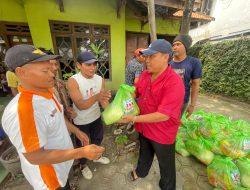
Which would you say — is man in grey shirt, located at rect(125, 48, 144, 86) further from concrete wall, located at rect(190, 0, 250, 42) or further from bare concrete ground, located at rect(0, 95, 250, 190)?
concrete wall, located at rect(190, 0, 250, 42)

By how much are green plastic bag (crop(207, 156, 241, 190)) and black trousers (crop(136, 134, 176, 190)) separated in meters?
0.65

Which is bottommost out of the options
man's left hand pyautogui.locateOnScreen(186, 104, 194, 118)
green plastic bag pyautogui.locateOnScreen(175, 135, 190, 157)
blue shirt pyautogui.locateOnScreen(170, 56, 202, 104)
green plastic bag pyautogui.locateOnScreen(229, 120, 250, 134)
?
green plastic bag pyautogui.locateOnScreen(175, 135, 190, 157)

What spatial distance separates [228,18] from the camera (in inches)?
400

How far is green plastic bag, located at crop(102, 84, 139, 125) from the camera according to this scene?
67.7 inches

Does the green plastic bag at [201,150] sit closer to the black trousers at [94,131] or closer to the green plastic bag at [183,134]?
the green plastic bag at [183,134]

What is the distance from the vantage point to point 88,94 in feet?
6.98

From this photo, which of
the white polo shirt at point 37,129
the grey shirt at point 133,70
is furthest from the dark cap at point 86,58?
the grey shirt at point 133,70

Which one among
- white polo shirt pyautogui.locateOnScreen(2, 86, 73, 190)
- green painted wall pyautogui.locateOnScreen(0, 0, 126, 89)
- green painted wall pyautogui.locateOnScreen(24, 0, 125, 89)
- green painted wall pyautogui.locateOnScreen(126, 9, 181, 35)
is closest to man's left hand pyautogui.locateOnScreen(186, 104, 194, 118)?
white polo shirt pyautogui.locateOnScreen(2, 86, 73, 190)

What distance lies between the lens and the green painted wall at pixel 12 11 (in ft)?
14.8

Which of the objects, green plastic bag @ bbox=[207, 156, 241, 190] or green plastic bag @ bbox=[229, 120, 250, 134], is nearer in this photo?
green plastic bag @ bbox=[207, 156, 241, 190]

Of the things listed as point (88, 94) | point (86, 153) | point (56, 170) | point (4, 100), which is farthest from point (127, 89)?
Answer: point (4, 100)

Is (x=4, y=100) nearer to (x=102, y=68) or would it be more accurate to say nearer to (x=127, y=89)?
(x=102, y=68)

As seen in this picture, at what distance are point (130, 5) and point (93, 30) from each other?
1.94m

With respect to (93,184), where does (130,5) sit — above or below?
above
